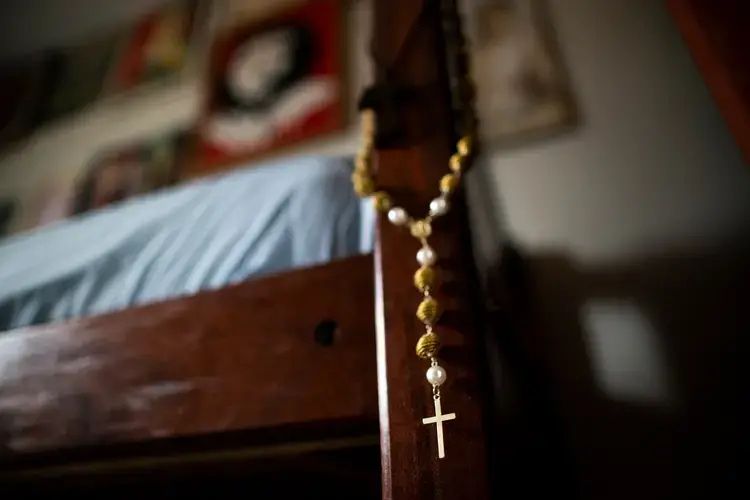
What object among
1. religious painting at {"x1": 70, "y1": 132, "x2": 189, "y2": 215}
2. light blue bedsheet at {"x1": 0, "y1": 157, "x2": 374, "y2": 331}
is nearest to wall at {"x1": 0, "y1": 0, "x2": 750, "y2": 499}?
light blue bedsheet at {"x1": 0, "y1": 157, "x2": 374, "y2": 331}

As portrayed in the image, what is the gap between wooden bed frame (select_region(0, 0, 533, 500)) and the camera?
1.14 ft

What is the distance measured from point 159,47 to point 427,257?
1.32 meters

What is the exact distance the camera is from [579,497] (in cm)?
64

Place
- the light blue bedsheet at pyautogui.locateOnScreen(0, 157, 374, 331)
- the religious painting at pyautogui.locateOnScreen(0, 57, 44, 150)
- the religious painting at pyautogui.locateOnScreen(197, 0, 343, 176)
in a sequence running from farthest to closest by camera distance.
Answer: the religious painting at pyautogui.locateOnScreen(0, 57, 44, 150) < the religious painting at pyautogui.locateOnScreen(197, 0, 343, 176) < the light blue bedsheet at pyautogui.locateOnScreen(0, 157, 374, 331)

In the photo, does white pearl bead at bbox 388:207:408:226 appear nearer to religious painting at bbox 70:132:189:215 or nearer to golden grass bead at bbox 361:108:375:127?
golden grass bead at bbox 361:108:375:127

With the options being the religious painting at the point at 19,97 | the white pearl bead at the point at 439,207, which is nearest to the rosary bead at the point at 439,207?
the white pearl bead at the point at 439,207

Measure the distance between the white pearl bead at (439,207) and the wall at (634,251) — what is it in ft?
1.13

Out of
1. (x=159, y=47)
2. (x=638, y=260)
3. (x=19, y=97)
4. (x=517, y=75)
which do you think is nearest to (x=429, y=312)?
(x=638, y=260)

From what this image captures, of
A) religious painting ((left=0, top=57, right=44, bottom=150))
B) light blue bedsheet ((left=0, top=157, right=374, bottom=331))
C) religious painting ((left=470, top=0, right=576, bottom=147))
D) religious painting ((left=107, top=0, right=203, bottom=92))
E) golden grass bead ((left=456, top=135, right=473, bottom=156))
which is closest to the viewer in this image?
golden grass bead ((left=456, top=135, right=473, bottom=156))

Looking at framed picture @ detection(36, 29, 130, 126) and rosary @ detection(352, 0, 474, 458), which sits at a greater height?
framed picture @ detection(36, 29, 130, 126)

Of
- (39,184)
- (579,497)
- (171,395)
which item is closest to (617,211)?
(579,497)

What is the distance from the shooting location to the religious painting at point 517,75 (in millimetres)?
917

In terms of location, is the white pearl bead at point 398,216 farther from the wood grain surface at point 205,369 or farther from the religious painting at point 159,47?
the religious painting at point 159,47

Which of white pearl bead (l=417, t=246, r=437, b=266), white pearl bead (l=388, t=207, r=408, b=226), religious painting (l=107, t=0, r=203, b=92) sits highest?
religious painting (l=107, t=0, r=203, b=92)
